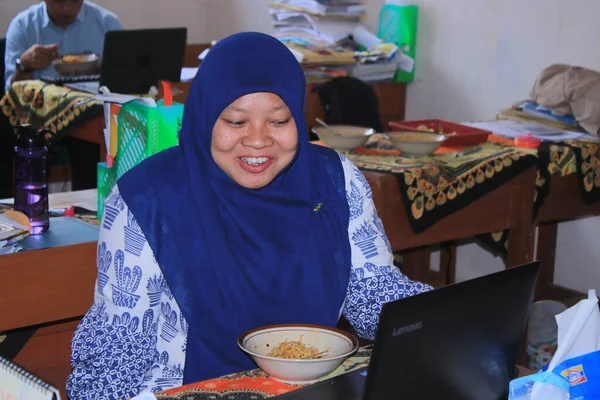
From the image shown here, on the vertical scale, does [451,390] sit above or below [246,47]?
below

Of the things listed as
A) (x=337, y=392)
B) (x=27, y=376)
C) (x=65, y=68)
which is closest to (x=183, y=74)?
(x=65, y=68)

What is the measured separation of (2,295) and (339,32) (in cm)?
266

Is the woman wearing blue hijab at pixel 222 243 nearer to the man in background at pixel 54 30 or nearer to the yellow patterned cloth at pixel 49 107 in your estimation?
the yellow patterned cloth at pixel 49 107

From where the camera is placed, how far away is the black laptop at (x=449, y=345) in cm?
98

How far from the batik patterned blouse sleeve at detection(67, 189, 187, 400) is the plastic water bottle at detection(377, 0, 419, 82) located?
272 centimetres

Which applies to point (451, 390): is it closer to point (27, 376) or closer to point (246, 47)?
point (27, 376)

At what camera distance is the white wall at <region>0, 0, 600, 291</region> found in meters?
3.41

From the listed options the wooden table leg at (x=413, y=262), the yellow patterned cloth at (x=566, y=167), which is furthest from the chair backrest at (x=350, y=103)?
the yellow patterned cloth at (x=566, y=167)

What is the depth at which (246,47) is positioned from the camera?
1.45m

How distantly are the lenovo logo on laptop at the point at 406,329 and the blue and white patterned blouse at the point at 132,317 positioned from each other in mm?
519

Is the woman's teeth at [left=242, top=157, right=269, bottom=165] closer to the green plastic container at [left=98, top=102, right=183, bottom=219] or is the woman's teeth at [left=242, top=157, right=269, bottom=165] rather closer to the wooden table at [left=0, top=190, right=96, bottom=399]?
the green plastic container at [left=98, top=102, right=183, bottom=219]

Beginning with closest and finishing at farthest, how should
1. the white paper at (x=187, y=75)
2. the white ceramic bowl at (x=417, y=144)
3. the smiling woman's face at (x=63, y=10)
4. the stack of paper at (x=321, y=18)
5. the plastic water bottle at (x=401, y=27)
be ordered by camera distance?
the white ceramic bowl at (x=417, y=144)
the white paper at (x=187, y=75)
the plastic water bottle at (x=401, y=27)
the stack of paper at (x=321, y=18)
the smiling woman's face at (x=63, y=10)

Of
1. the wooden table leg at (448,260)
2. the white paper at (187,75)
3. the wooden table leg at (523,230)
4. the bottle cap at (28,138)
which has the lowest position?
the wooden table leg at (448,260)

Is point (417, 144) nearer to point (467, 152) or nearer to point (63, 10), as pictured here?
point (467, 152)
